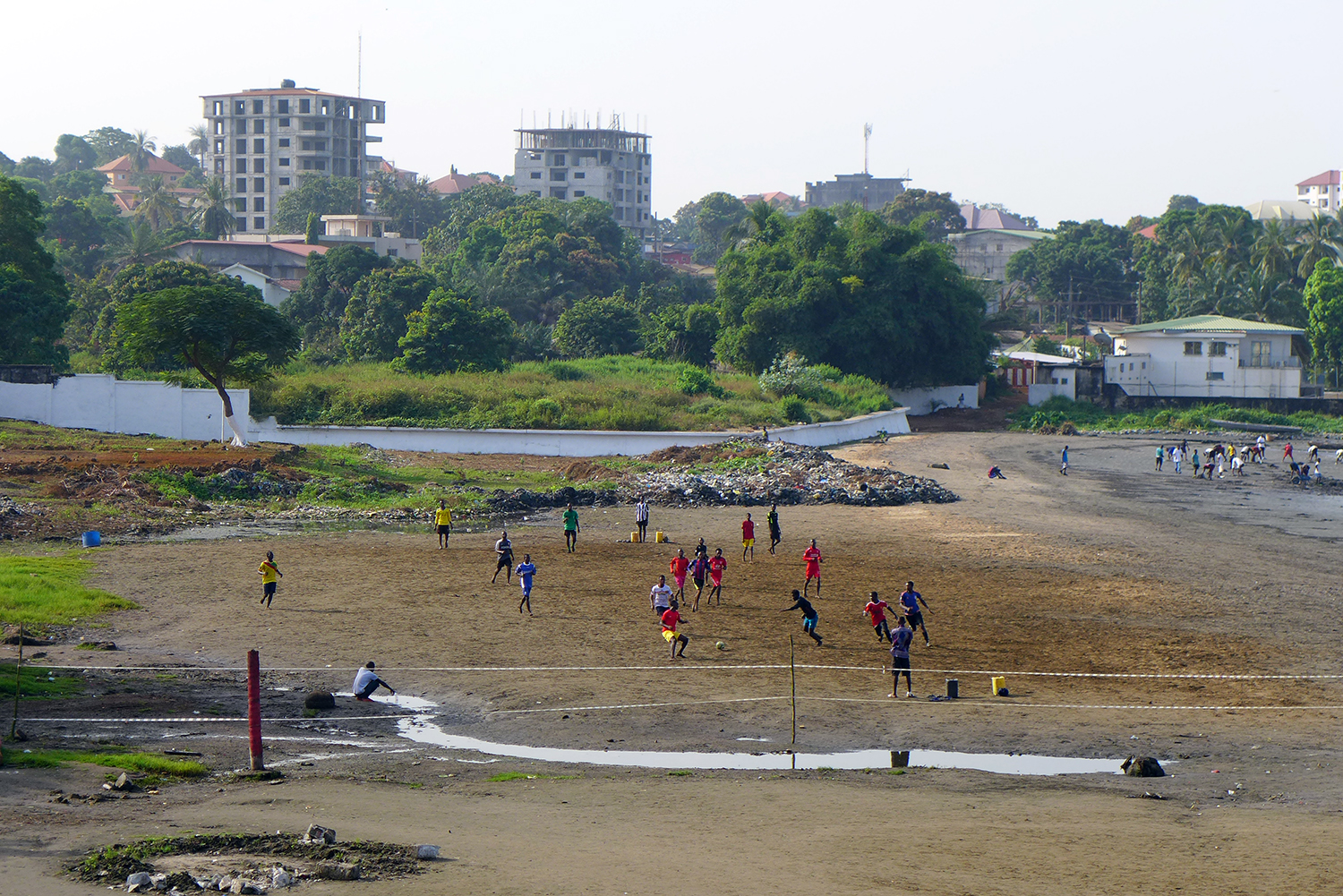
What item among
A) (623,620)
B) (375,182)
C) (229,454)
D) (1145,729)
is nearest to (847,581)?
(623,620)

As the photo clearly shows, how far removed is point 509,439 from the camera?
55.9 meters

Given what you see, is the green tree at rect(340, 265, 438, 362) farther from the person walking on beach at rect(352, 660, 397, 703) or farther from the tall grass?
the person walking on beach at rect(352, 660, 397, 703)

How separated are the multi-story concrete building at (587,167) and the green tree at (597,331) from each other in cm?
8759

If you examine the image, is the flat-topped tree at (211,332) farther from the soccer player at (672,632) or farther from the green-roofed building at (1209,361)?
the green-roofed building at (1209,361)

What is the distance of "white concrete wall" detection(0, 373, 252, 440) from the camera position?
53.8m

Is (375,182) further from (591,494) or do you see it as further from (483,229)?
(591,494)

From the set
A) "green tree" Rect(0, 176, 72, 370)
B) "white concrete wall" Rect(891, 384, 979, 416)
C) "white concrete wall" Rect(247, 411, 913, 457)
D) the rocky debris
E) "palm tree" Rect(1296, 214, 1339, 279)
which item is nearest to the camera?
the rocky debris

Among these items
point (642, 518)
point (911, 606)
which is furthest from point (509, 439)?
point (911, 606)

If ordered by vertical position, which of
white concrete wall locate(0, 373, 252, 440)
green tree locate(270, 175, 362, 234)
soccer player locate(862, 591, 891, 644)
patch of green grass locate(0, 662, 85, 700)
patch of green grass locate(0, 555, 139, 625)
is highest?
green tree locate(270, 175, 362, 234)

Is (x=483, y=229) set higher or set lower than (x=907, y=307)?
higher

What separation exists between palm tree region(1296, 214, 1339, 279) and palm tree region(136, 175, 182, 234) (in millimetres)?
104004

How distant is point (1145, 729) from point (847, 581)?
39.8 feet

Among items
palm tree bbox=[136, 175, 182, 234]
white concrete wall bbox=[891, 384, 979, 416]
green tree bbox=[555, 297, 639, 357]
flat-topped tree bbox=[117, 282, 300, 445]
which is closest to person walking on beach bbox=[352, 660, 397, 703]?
flat-topped tree bbox=[117, 282, 300, 445]

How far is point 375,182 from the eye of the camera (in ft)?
504
